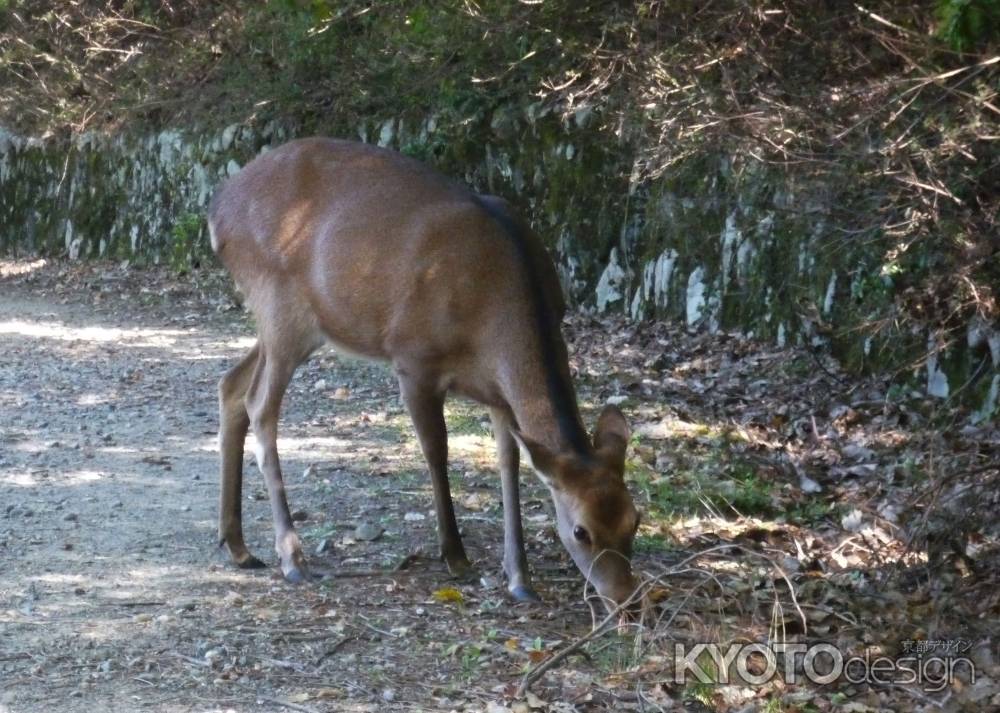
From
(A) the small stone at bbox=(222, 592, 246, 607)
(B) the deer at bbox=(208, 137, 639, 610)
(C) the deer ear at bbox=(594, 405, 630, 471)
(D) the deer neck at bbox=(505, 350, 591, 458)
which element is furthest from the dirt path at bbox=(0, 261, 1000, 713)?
(D) the deer neck at bbox=(505, 350, 591, 458)

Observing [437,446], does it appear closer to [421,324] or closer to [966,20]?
[421,324]

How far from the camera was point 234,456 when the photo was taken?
644 cm

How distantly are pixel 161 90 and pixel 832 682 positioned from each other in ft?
48.1

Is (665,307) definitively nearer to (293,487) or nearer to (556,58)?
(556,58)

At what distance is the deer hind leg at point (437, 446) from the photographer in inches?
233

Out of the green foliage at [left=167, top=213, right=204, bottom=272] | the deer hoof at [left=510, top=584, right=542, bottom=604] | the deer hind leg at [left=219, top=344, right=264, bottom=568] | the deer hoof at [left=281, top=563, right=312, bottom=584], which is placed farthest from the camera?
the green foliage at [left=167, top=213, right=204, bottom=272]

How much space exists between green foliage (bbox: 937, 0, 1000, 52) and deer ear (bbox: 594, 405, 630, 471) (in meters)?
2.14

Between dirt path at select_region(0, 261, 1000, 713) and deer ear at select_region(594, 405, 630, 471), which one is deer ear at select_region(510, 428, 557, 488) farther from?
dirt path at select_region(0, 261, 1000, 713)

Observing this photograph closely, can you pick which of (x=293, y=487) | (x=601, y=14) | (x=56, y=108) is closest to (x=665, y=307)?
(x=601, y=14)

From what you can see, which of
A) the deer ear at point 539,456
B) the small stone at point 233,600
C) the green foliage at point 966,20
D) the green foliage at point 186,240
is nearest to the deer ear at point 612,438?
the deer ear at point 539,456

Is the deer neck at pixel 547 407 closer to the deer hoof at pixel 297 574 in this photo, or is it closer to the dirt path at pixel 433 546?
the dirt path at pixel 433 546

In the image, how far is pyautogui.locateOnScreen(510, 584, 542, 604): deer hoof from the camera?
18.3 feet

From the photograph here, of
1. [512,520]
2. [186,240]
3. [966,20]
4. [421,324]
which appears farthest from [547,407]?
[186,240]

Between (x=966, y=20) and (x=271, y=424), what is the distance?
138 inches
